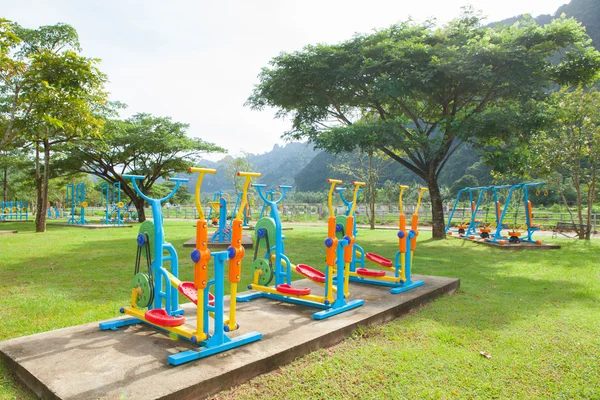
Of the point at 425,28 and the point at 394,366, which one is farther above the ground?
the point at 425,28

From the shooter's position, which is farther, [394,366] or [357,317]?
[357,317]

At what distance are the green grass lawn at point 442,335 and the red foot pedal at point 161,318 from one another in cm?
85

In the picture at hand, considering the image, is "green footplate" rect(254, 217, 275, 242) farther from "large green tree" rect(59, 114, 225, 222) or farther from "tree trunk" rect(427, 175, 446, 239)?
"large green tree" rect(59, 114, 225, 222)

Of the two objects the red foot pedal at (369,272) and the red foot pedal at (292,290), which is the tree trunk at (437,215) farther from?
the red foot pedal at (292,290)

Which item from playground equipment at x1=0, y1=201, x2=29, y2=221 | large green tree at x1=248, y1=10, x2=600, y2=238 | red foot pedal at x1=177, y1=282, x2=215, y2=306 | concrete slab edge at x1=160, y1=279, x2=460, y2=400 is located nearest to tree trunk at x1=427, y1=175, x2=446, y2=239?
large green tree at x1=248, y1=10, x2=600, y2=238

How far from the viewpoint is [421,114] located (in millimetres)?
15461

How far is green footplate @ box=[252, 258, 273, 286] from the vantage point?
517cm

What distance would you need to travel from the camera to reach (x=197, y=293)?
336cm

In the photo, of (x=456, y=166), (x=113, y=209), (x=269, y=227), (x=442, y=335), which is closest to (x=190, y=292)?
(x=269, y=227)

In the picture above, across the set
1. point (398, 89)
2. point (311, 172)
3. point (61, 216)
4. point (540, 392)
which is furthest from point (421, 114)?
point (311, 172)

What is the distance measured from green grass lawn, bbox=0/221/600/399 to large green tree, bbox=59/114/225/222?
1615 centimetres

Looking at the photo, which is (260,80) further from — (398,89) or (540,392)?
(540,392)

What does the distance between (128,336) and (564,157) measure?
1602cm

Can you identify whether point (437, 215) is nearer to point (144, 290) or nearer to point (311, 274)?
point (311, 274)
